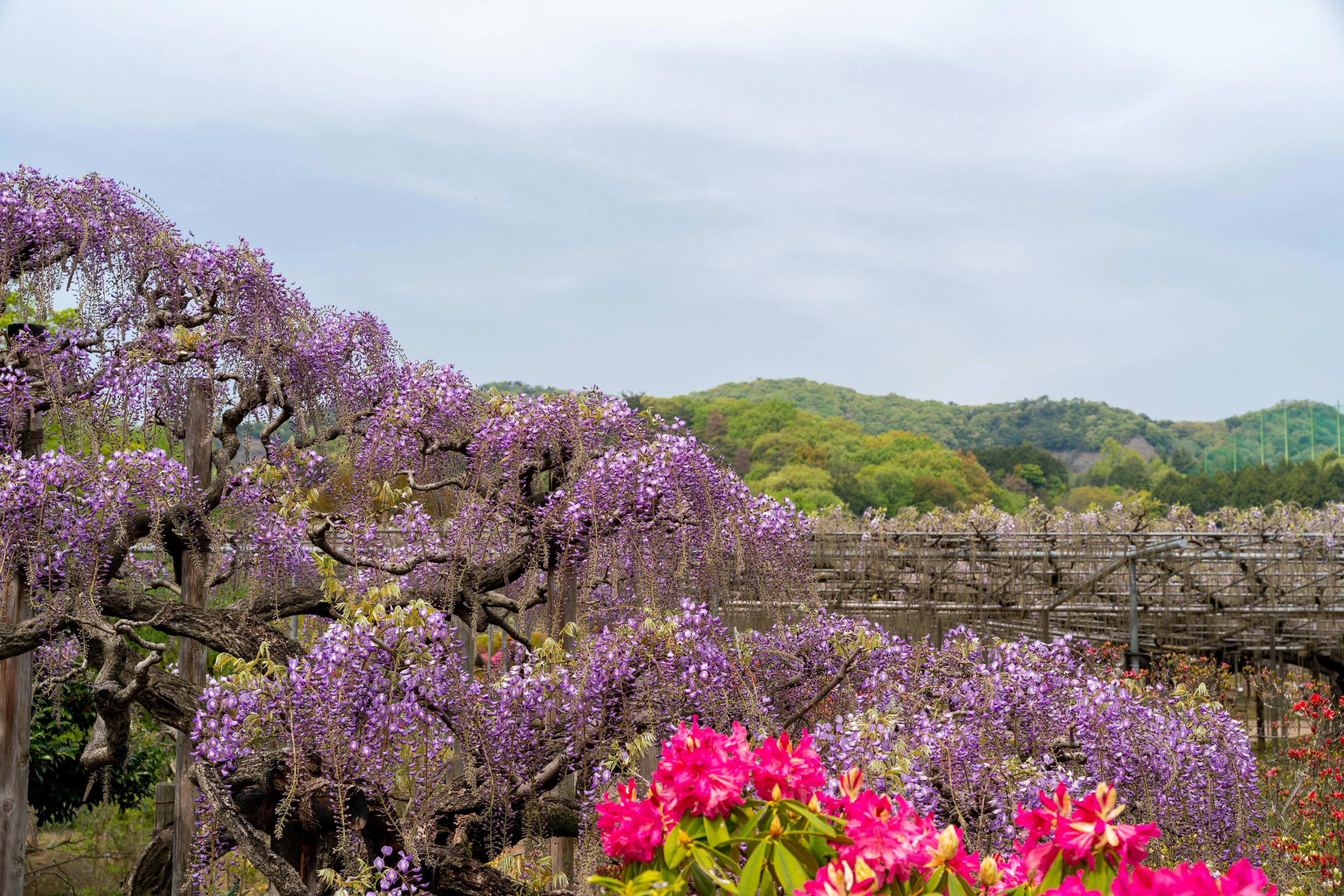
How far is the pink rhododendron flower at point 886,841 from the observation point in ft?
4.05

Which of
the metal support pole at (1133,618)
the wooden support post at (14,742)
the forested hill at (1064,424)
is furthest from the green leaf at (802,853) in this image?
the forested hill at (1064,424)

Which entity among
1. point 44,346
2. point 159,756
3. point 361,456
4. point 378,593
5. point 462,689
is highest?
point 44,346

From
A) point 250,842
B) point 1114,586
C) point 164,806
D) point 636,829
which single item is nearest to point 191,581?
point 250,842

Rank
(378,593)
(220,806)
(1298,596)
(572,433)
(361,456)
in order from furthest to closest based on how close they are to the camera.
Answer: (1298,596)
(361,456)
(572,433)
(378,593)
(220,806)

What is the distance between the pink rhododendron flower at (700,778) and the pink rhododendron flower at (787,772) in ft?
0.08

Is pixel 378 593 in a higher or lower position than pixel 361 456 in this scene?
lower

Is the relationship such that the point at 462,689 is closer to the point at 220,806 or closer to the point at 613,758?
the point at 613,758

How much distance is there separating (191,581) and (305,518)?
0.70m

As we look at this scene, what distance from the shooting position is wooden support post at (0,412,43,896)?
4035 mm

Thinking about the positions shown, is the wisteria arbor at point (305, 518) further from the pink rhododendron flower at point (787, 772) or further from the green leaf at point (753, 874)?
the green leaf at point (753, 874)

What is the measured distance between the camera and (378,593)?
327 centimetres

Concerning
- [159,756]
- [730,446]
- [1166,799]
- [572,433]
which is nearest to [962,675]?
[1166,799]

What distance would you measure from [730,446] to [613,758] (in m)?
33.7

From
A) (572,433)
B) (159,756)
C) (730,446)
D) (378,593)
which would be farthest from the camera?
(730,446)
